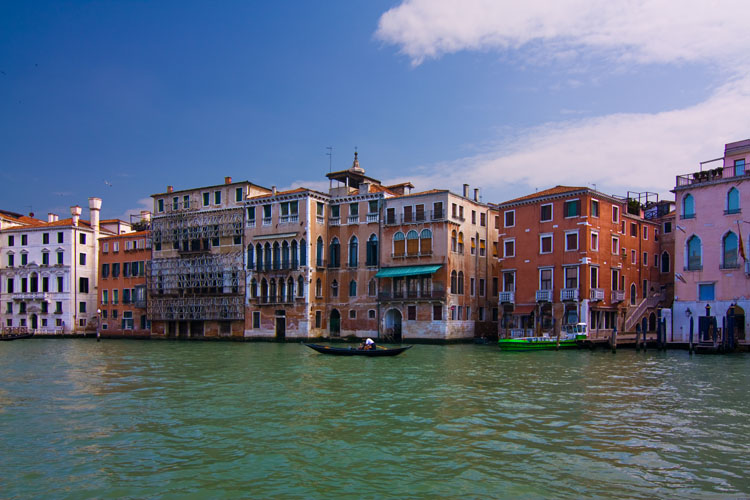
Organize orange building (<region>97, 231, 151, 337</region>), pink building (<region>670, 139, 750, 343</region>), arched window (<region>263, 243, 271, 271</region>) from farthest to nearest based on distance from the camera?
1. orange building (<region>97, 231, 151, 337</region>)
2. arched window (<region>263, 243, 271, 271</region>)
3. pink building (<region>670, 139, 750, 343</region>)

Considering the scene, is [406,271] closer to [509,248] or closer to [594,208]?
[509,248]

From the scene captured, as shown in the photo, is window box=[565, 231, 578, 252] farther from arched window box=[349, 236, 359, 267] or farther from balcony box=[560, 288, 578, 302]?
arched window box=[349, 236, 359, 267]

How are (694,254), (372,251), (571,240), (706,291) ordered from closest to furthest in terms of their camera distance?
1. (706,291)
2. (694,254)
3. (571,240)
4. (372,251)

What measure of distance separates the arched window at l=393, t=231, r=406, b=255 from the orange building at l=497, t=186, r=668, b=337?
243 inches

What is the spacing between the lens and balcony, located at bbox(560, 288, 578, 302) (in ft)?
113

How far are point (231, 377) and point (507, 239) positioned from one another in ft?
71.7

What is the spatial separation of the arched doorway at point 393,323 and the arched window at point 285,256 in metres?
7.82

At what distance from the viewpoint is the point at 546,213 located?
1428 inches

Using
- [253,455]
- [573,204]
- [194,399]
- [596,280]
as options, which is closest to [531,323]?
[596,280]

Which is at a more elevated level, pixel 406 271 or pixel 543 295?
pixel 406 271

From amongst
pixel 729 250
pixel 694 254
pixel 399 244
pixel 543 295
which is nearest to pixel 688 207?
pixel 694 254

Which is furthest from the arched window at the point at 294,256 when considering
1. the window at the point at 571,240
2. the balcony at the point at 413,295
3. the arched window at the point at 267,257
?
the window at the point at 571,240

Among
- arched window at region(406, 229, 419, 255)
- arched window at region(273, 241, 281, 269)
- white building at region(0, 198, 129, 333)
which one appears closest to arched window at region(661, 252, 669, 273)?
arched window at region(406, 229, 419, 255)

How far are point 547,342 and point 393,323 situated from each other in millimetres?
12376
